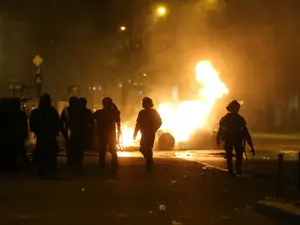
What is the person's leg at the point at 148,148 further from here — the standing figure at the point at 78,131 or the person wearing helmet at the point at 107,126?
the standing figure at the point at 78,131

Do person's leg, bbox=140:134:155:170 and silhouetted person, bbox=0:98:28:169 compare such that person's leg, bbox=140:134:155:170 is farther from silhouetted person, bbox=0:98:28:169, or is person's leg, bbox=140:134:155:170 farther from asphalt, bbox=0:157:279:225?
silhouetted person, bbox=0:98:28:169

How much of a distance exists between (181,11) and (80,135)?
24.0 metres

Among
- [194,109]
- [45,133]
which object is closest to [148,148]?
[45,133]

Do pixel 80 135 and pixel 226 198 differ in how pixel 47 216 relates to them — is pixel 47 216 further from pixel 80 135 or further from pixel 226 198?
pixel 80 135

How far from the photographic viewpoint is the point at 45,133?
47.4 feet

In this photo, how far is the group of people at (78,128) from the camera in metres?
14.5

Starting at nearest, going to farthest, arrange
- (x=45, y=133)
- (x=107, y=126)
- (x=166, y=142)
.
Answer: (x=45, y=133) < (x=107, y=126) < (x=166, y=142)

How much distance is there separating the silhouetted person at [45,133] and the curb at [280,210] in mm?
4938

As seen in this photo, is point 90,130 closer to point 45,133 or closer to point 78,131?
point 78,131

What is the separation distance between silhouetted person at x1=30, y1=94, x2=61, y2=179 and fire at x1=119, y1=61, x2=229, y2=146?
14.5 metres

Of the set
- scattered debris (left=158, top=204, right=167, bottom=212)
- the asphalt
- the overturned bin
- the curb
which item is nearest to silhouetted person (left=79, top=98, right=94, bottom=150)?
the asphalt

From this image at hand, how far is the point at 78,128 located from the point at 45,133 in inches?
59.0

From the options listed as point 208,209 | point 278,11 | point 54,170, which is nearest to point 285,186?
point 208,209

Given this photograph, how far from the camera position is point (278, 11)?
3734cm
